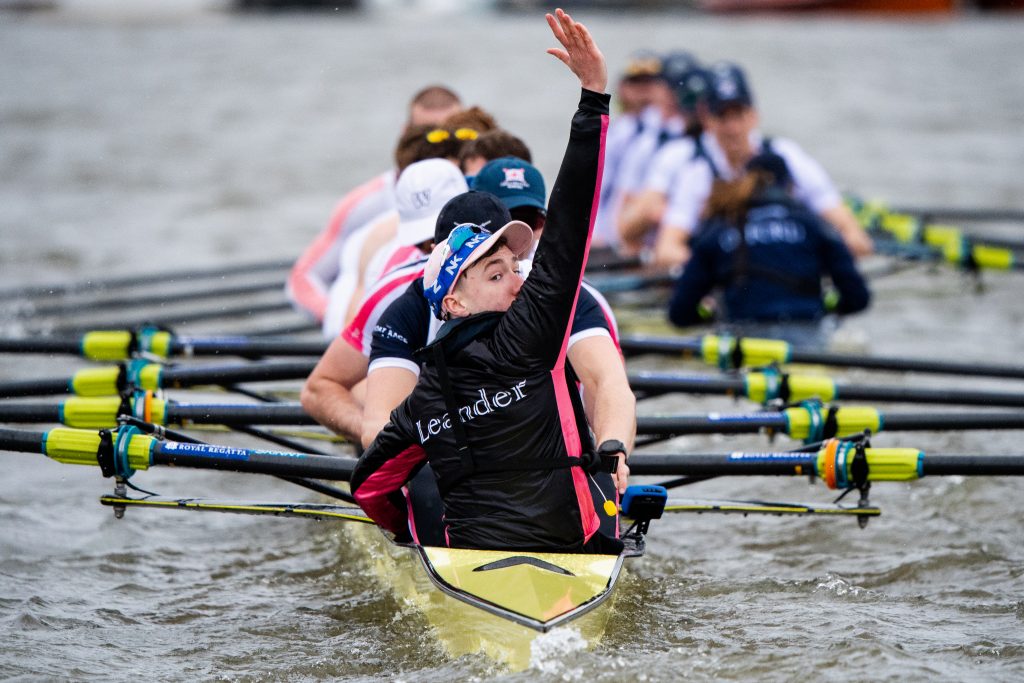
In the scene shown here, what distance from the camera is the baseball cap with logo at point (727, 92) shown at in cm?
779

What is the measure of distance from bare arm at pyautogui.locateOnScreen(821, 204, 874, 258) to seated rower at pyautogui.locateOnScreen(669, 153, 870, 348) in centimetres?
81

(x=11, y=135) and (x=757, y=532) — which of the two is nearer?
(x=757, y=532)

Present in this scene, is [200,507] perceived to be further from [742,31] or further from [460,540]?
[742,31]

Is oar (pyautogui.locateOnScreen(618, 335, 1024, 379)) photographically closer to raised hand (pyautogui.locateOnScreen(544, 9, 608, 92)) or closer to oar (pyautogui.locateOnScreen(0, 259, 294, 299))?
raised hand (pyautogui.locateOnScreen(544, 9, 608, 92))

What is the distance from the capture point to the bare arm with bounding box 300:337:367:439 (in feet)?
16.2

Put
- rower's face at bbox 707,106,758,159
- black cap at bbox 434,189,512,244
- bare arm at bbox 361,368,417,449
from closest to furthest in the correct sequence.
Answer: black cap at bbox 434,189,512,244 → bare arm at bbox 361,368,417,449 → rower's face at bbox 707,106,758,159

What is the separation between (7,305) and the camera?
9.81 metres

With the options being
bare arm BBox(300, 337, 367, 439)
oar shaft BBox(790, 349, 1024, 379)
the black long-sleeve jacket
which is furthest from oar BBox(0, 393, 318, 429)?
oar shaft BBox(790, 349, 1024, 379)

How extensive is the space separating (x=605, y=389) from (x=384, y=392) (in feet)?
2.46

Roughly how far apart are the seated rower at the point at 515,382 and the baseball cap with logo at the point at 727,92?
4.06 metres

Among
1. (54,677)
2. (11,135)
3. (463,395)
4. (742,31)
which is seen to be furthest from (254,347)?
(742,31)

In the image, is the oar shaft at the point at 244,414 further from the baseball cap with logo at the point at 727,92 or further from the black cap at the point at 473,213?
the baseball cap with logo at the point at 727,92

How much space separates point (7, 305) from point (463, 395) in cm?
689

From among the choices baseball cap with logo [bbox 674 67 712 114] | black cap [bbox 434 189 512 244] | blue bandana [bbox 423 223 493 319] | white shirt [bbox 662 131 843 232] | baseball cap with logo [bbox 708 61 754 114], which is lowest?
→ blue bandana [bbox 423 223 493 319]
